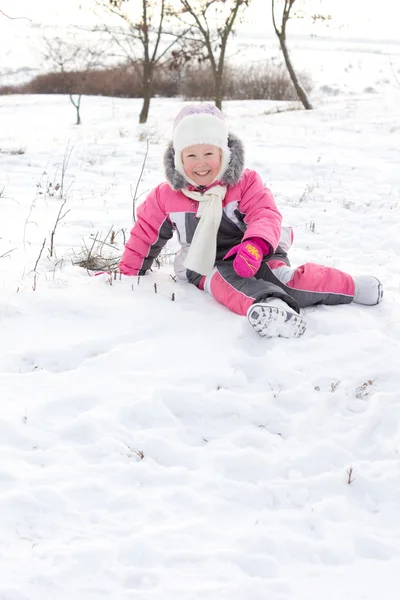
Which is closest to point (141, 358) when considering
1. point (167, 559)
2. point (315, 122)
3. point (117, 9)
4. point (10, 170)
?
point (167, 559)

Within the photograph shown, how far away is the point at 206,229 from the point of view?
314cm

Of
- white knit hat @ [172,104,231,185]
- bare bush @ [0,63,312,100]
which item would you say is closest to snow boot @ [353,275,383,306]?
white knit hat @ [172,104,231,185]

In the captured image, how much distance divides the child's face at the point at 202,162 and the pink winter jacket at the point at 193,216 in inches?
5.6

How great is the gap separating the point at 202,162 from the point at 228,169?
165 mm

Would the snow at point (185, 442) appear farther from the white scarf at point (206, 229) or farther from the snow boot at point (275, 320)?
the white scarf at point (206, 229)

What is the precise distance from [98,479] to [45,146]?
27.1 ft

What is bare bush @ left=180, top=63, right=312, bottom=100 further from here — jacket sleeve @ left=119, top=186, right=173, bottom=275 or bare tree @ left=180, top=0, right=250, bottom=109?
jacket sleeve @ left=119, top=186, right=173, bottom=275

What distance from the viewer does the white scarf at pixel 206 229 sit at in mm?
3146

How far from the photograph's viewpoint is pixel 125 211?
5.28 m

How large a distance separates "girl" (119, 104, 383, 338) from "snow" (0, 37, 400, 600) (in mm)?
131

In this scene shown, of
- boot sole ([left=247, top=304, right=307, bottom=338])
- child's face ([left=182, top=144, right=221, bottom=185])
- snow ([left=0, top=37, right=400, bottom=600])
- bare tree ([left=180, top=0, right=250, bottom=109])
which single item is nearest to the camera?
snow ([left=0, top=37, right=400, bottom=600])

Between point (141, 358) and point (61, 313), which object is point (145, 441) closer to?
point (141, 358)

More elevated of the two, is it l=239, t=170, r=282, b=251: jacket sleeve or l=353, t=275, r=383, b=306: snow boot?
l=239, t=170, r=282, b=251: jacket sleeve

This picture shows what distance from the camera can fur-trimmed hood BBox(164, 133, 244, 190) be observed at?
10.4 feet
